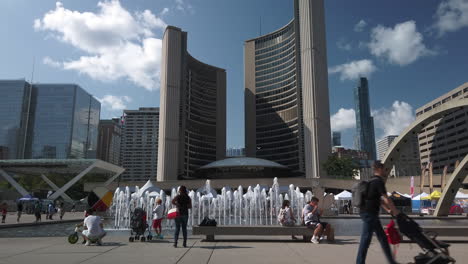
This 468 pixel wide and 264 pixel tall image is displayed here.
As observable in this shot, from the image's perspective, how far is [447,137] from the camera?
115250 mm

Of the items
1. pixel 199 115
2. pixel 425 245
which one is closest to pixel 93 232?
pixel 425 245

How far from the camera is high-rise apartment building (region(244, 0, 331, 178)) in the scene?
274 ft

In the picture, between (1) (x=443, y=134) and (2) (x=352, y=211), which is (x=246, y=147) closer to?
(1) (x=443, y=134)

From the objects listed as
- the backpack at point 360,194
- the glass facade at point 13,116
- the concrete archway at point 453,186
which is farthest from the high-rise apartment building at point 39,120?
the backpack at point 360,194

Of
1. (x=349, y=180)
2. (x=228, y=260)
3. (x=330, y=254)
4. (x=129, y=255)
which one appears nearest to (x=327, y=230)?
(x=330, y=254)

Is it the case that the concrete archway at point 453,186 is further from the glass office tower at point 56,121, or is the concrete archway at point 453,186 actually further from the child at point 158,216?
the glass office tower at point 56,121

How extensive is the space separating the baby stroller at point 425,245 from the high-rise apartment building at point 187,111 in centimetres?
8513

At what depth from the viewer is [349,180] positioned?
64.0 metres

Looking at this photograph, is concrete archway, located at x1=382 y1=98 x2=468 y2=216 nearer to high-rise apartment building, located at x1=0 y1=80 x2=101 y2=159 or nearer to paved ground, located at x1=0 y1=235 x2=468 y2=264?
paved ground, located at x1=0 y1=235 x2=468 y2=264

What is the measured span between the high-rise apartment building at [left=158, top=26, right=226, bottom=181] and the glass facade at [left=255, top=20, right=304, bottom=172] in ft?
50.0

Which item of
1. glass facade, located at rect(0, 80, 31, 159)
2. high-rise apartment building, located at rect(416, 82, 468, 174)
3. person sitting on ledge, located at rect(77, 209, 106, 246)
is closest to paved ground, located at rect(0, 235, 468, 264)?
person sitting on ledge, located at rect(77, 209, 106, 246)

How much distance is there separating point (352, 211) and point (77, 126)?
12853 cm

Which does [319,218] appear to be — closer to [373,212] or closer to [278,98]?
[373,212]

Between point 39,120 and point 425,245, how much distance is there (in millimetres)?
153930
